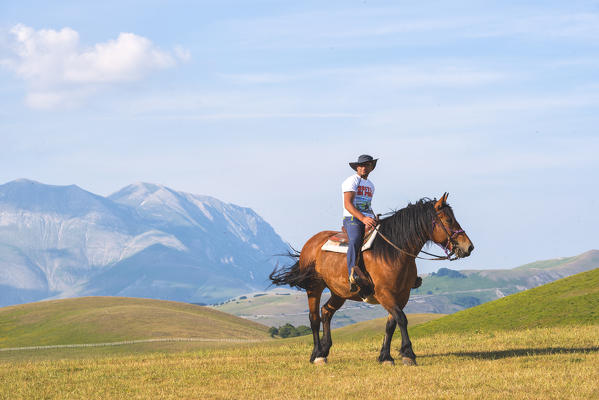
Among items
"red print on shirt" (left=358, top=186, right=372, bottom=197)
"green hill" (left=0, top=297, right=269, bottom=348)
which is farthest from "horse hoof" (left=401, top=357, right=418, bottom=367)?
"green hill" (left=0, top=297, right=269, bottom=348)

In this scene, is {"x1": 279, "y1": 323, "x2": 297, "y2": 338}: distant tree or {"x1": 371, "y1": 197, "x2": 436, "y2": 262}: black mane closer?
{"x1": 371, "y1": 197, "x2": 436, "y2": 262}: black mane

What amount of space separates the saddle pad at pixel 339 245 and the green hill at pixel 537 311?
24.9 metres

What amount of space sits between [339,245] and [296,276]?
6.81 ft

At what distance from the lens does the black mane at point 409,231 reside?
17328mm

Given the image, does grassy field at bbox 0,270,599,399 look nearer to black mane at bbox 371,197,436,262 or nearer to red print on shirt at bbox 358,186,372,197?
black mane at bbox 371,197,436,262

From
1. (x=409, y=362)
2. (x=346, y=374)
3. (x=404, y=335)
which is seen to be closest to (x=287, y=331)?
(x=409, y=362)

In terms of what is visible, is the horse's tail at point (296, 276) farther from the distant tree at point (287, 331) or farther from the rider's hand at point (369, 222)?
the distant tree at point (287, 331)

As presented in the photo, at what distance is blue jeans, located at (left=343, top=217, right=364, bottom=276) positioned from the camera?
693 inches

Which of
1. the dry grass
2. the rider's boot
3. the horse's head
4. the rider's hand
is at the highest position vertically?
the rider's hand

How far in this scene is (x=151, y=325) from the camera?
109m

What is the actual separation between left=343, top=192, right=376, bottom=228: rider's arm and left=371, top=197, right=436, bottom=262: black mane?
0.51m

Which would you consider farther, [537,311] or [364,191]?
[537,311]

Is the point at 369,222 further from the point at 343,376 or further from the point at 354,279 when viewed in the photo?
the point at 343,376

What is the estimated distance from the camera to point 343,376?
15.9 metres
